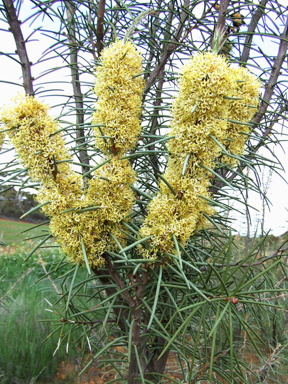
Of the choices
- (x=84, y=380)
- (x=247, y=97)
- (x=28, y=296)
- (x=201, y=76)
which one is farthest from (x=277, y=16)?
(x=28, y=296)

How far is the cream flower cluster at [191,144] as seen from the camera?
42 centimetres

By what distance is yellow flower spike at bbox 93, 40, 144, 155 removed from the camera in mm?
483

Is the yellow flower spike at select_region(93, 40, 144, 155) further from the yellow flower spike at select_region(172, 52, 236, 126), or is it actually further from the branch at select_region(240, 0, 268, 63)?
the branch at select_region(240, 0, 268, 63)

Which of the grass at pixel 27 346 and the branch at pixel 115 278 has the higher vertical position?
the branch at pixel 115 278

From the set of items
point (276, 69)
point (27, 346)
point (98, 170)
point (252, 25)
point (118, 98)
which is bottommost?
point (27, 346)

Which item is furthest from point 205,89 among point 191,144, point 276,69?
point 276,69

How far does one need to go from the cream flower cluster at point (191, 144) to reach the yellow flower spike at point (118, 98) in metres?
0.07

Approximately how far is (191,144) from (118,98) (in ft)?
0.47

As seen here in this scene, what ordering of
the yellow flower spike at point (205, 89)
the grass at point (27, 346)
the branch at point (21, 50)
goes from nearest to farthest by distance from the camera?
1. the yellow flower spike at point (205, 89)
2. the branch at point (21, 50)
3. the grass at point (27, 346)

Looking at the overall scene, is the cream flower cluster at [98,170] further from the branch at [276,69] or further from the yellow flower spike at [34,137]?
the branch at [276,69]

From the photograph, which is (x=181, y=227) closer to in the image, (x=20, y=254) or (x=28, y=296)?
(x=28, y=296)

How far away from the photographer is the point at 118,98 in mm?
485

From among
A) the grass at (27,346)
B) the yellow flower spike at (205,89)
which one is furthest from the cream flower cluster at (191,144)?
the grass at (27,346)

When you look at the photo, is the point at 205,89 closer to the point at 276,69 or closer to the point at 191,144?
the point at 191,144
